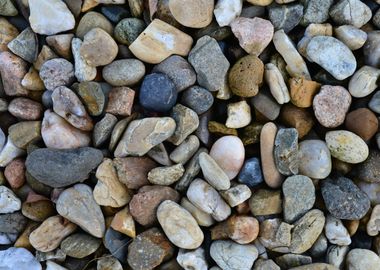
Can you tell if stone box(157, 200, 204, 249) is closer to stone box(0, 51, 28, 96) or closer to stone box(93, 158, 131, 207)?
stone box(93, 158, 131, 207)

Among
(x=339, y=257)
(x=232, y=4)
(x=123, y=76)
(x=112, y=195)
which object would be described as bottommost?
(x=339, y=257)

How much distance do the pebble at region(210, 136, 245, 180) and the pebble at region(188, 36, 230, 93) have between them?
0.34ft

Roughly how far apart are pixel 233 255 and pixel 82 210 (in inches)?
11.7

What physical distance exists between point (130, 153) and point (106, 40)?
22 cm

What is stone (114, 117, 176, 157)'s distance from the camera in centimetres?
84

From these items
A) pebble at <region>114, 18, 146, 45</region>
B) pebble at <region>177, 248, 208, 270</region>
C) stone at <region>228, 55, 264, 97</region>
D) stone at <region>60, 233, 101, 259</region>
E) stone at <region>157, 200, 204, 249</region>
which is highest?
pebble at <region>114, 18, 146, 45</region>

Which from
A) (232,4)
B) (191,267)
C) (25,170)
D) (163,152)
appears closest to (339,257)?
(191,267)

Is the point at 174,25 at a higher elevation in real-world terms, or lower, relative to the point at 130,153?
higher

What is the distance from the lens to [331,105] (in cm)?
87

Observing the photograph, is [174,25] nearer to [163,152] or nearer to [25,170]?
[163,152]

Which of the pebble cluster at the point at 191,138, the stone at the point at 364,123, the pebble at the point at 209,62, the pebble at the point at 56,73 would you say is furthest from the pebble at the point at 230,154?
the pebble at the point at 56,73

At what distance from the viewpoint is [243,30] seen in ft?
2.84

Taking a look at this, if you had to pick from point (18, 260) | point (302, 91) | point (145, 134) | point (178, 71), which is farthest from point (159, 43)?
point (18, 260)

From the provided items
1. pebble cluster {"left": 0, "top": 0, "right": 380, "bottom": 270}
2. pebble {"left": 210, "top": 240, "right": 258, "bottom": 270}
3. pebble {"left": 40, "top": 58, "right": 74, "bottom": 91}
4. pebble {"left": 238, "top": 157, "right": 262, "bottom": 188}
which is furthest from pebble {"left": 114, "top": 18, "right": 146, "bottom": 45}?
pebble {"left": 210, "top": 240, "right": 258, "bottom": 270}
